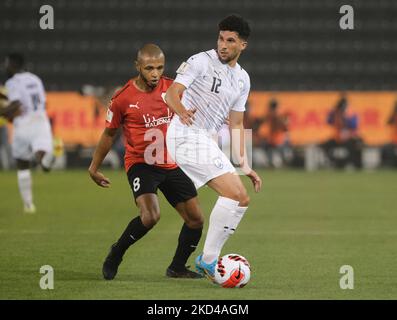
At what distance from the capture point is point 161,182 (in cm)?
872

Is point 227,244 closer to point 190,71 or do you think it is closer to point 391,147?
point 190,71

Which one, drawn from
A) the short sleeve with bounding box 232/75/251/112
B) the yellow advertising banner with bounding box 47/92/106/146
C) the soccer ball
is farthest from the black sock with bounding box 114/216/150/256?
the yellow advertising banner with bounding box 47/92/106/146

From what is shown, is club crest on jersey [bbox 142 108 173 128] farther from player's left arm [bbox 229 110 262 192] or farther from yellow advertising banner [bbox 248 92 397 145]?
yellow advertising banner [bbox 248 92 397 145]

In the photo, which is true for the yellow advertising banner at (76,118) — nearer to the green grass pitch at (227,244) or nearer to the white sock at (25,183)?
the green grass pitch at (227,244)

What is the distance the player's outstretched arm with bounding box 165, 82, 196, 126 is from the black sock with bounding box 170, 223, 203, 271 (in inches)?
48.0

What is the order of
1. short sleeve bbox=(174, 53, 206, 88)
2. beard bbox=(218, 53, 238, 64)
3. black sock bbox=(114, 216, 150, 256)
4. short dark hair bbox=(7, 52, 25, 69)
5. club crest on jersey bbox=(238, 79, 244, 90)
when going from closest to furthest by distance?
short sleeve bbox=(174, 53, 206, 88) < beard bbox=(218, 53, 238, 64) < club crest on jersey bbox=(238, 79, 244, 90) < black sock bbox=(114, 216, 150, 256) < short dark hair bbox=(7, 52, 25, 69)

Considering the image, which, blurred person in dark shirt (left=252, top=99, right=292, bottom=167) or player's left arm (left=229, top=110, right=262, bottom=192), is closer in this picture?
player's left arm (left=229, top=110, right=262, bottom=192)

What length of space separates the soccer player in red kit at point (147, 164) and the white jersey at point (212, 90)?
447 mm

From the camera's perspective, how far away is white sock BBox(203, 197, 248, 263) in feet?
26.4

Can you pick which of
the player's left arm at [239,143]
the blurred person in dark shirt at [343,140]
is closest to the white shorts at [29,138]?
the player's left arm at [239,143]

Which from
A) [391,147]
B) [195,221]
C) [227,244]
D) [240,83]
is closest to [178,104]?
[240,83]

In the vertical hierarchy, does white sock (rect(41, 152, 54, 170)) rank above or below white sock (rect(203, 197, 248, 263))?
below

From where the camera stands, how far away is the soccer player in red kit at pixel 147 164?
28.1 feet

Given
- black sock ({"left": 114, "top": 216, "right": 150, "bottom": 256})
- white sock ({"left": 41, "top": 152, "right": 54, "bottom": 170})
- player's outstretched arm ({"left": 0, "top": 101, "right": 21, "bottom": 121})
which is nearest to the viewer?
black sock ({"left": 114, "top": 216, "right": 150, "bottom": 256})
